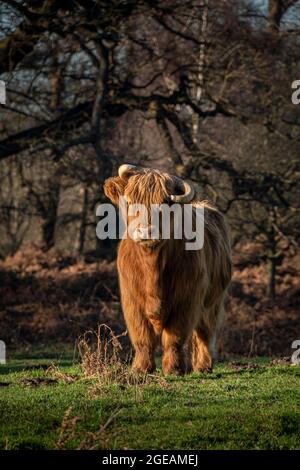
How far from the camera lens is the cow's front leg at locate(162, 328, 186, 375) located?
9.70 meters

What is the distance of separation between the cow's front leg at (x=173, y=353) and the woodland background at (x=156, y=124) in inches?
312

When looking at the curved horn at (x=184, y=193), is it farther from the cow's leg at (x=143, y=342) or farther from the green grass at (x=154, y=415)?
the green grass at (x=154, y=415)

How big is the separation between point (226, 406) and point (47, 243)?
18.3m

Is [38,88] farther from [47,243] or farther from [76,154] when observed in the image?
[47,243]

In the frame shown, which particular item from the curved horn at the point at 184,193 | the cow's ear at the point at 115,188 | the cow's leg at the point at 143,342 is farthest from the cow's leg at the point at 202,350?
the cow's ear at the point at 115,188

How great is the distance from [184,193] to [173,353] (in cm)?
178

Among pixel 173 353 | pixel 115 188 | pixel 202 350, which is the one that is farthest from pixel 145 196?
pixel 202 350

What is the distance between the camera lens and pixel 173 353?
31.8 feet

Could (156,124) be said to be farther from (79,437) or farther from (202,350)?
(79,437)

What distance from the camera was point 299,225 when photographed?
21750 millimetres

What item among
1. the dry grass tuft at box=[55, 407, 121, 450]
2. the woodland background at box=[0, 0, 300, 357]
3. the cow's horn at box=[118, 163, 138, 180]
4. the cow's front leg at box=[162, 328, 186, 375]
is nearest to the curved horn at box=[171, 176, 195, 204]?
the cow's horn at box=[118, 163, 138, 180]

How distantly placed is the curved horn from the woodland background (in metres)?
8.07

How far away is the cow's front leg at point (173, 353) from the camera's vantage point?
9.70 metres

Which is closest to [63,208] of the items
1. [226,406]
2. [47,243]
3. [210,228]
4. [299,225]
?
[47,243]
